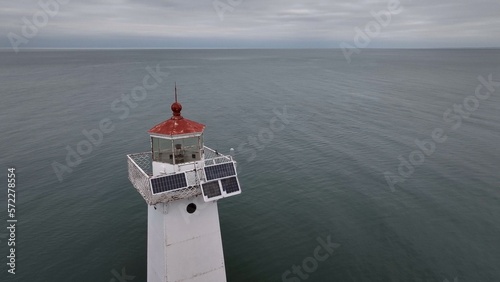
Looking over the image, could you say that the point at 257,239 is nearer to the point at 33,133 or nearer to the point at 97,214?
the point at 97,214

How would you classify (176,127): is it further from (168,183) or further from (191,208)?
(191,208)

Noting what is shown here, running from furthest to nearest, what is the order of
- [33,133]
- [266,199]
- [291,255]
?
[33,133]
[266,199]
[291,255]

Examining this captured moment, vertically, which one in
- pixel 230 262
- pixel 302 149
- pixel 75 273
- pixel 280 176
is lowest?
pixel 230 262

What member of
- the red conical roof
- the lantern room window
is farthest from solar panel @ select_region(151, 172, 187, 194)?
the red conical roof

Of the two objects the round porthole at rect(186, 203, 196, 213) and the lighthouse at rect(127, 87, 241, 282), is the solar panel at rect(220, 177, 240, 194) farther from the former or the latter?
the round porthole at rect(186, 203, 196, 213)

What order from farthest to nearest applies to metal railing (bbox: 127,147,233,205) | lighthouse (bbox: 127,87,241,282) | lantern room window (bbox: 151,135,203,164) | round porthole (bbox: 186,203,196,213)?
round porthole (bbox: 186,203,196,213)
lantern room window (bbox: 151,135,203,164)
lighthouse (bbox: 127,87,241,282)
metal railing (bbox: 127,147,233,205)

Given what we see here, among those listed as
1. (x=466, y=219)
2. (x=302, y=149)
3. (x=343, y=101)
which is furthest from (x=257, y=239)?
(x=343, y=101)
